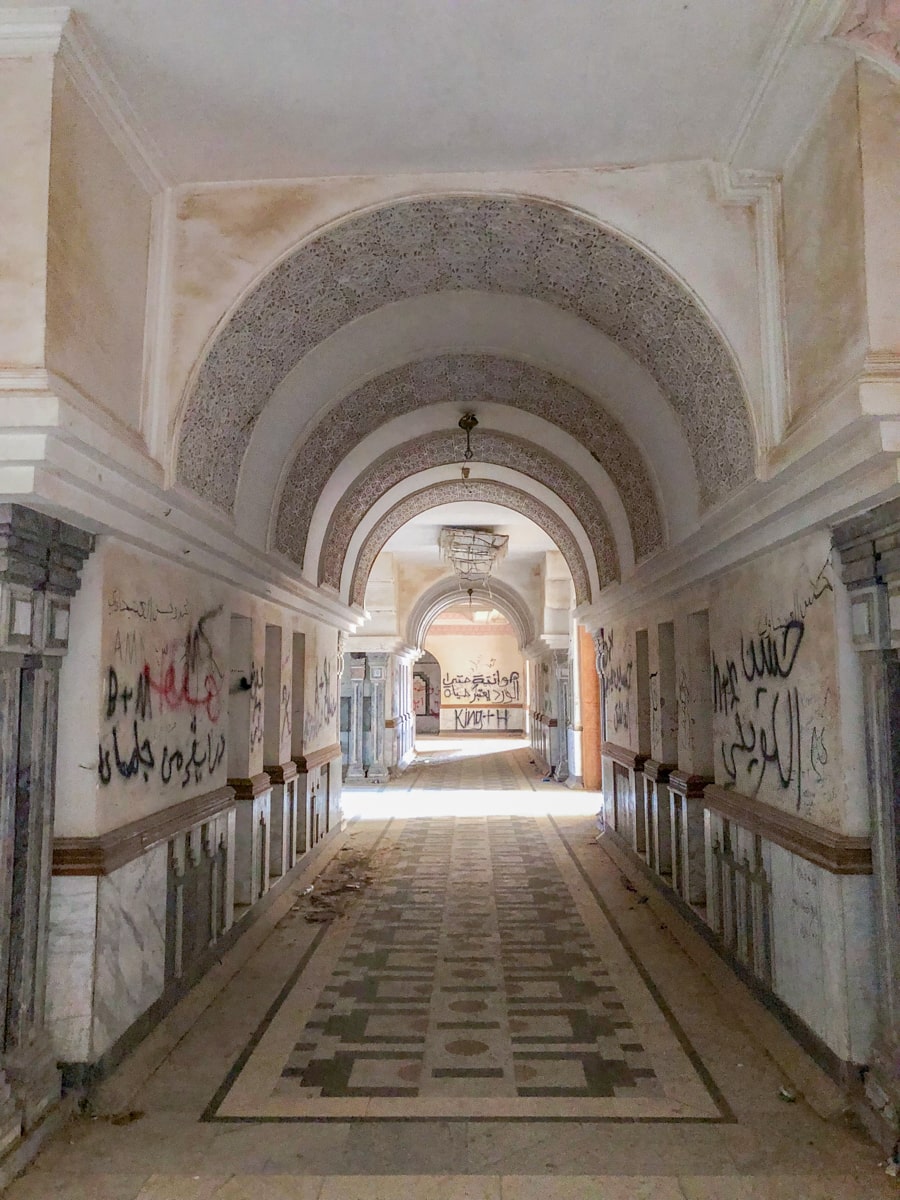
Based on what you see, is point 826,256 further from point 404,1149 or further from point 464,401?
point 464,401

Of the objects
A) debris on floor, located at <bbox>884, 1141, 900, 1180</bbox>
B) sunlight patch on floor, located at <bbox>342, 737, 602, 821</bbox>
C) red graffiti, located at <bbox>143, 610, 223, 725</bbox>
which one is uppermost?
red graffiti, located at <bbox>143, 610, 223, 725</bbox>

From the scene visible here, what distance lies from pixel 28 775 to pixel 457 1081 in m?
2.55

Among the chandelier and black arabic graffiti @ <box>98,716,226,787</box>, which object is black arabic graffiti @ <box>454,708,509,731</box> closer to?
the chandelier

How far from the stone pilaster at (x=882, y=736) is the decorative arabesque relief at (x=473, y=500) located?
25.9ft

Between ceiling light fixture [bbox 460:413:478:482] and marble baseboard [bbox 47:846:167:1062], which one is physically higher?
ceiling light fixture [bbox 460:413:478:482]

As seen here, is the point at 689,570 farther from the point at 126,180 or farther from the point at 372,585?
the point at 372,585

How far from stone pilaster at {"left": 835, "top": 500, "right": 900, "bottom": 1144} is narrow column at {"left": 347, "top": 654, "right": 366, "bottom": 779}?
44.0 ft

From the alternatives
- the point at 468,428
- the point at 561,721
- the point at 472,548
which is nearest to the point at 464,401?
the point at 468,428

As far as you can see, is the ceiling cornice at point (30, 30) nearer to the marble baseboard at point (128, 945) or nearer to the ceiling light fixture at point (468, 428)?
the marble baseboard at point (128, 945)

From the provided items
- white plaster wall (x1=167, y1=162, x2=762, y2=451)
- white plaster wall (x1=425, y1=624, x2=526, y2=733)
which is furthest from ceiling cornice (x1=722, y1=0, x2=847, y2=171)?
white plaster wall (x1=425, y1=624, x2=526, y2=733)

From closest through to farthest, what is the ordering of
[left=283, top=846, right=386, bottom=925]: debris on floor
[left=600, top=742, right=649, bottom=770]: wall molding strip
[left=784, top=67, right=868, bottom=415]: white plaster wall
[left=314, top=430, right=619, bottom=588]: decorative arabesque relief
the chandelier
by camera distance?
1. [left=784, top=67, right=868, bottom=415]: white plaster wall
2. [left=283, top=846, right=386, bottom=925]: debris on floor
3. [left=600, top=742, right=649, bottom=770]: wall molding strip
4. [left=314, top=430, right=619, bottom=588]: decorative arabesque relief
5. the chandelier

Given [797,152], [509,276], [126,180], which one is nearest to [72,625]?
[126,180]

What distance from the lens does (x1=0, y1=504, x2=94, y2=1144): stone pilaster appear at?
11.4ft

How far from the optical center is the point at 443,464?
35.9 feet
